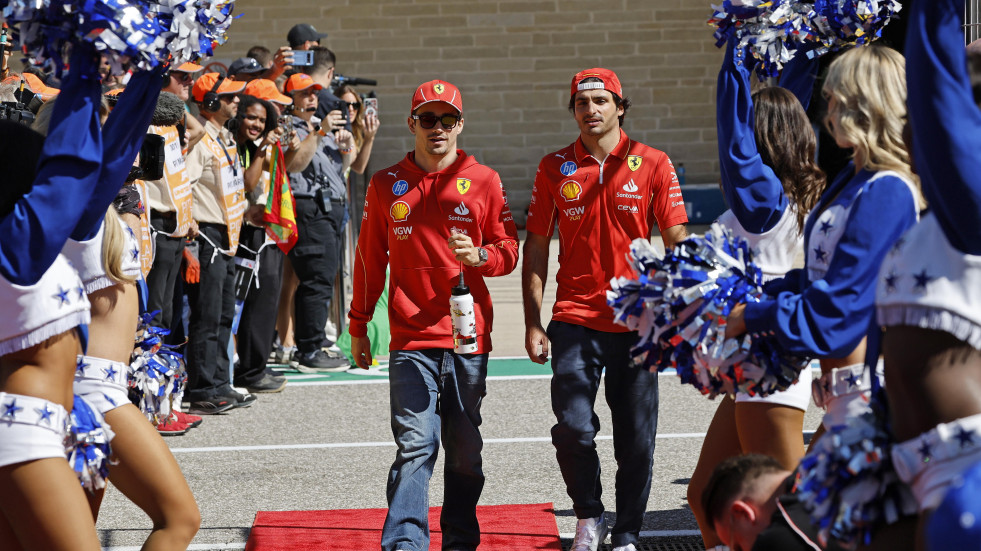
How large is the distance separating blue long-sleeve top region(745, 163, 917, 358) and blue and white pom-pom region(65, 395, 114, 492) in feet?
5.59

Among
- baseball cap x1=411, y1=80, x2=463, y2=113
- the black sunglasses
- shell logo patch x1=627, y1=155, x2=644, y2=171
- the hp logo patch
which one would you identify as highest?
baseball cap x1=411, y1=80, x2=463, y2=113

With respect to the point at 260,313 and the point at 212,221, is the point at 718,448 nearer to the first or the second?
the point at 212,221

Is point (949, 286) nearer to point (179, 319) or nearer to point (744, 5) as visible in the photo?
point (744, 5)

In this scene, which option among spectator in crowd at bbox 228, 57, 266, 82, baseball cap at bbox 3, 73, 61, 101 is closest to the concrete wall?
spectator in crowd at bbox 228, 57, 266, 82

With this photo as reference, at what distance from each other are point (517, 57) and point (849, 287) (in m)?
14.0

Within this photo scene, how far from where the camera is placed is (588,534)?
4.57 meters

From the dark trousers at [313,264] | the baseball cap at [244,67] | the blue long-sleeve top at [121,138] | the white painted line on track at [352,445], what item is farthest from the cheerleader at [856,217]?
the dark trousers at [313,264]

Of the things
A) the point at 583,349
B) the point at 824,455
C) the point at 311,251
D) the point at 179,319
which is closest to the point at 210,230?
the point at 179,319

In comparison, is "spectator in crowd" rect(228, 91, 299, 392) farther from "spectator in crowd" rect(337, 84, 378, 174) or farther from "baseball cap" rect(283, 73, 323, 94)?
"spectator in crowd" rect(337, 84, 378, 174)

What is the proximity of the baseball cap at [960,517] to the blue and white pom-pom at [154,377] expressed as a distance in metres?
2.72

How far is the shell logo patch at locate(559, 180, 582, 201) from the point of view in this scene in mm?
4703

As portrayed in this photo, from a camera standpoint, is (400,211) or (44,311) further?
(400,211)

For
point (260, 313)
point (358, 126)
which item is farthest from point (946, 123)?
Result: point (358, 126)

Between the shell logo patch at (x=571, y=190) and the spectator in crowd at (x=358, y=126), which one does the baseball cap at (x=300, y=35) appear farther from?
the shell logo patch at (x=571, y=190)
